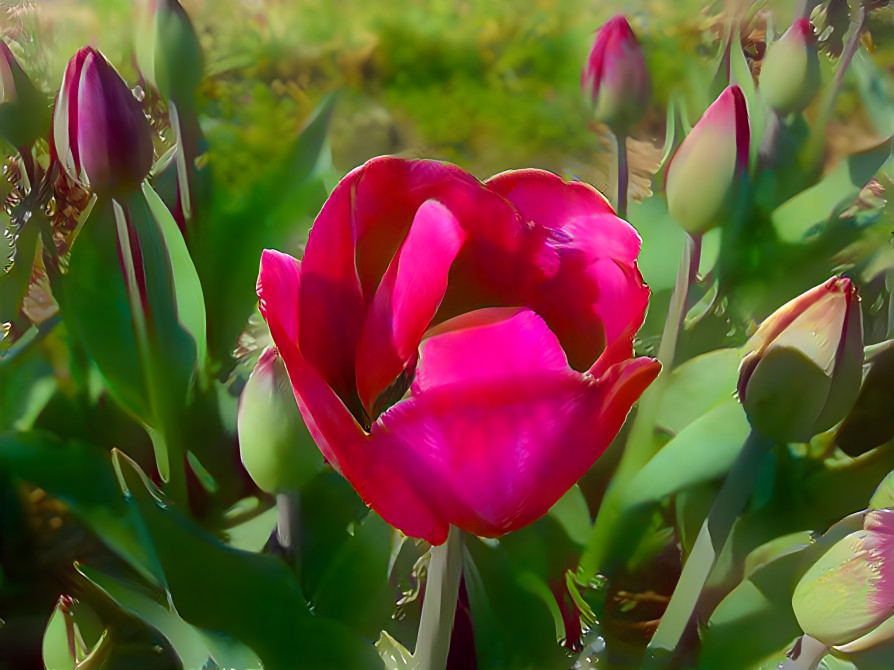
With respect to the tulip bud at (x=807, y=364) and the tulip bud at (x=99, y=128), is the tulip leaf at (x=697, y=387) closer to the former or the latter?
the tulip bud at (x=807, y=364)

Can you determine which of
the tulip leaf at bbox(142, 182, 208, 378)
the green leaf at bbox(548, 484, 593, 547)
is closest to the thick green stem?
the green leaf at bbox(548, 484, 593, 547)

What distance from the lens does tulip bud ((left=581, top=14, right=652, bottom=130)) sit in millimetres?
198

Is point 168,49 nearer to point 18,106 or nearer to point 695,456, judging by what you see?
point 18,106

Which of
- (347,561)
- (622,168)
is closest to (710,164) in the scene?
(622,168)

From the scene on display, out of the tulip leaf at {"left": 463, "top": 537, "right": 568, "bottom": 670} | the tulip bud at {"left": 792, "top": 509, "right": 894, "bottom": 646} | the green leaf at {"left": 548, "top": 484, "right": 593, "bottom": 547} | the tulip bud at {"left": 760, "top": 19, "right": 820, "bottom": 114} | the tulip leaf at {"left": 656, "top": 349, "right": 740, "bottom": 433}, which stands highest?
the tulip bud at {"left": 760, "top": 19, "right": 820, "bottom": 114}

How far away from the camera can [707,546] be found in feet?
0.64

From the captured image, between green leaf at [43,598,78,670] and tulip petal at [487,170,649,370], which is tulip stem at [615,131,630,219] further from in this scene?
green leaf at [43,598,78,670]

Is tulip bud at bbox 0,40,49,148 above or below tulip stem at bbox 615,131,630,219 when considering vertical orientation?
above

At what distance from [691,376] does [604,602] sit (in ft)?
0.20

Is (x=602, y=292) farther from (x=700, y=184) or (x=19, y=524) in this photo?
(x=19, y=524)

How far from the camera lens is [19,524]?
0.21m

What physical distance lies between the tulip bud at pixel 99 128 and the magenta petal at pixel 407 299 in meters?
0.08

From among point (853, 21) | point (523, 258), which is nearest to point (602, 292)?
point (523, 258)

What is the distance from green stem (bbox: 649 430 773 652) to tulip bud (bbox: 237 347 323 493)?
0.09 metres
